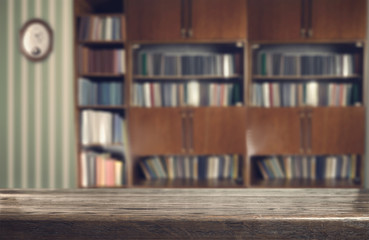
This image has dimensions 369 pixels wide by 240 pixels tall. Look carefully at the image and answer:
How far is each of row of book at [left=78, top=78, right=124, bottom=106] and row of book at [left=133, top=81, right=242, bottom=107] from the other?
0.16 meters

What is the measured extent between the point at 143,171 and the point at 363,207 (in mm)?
2861

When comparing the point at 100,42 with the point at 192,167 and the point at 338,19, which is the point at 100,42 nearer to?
the point at 192,167

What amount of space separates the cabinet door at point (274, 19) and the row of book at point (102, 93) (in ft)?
4.35

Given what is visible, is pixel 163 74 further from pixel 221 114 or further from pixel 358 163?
pixel 358 163

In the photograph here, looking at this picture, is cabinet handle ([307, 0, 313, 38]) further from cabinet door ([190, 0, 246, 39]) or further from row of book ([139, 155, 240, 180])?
row of book ([139, 155, 240, 180])

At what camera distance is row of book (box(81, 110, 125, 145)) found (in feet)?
11.6

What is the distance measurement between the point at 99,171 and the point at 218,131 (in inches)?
45.6

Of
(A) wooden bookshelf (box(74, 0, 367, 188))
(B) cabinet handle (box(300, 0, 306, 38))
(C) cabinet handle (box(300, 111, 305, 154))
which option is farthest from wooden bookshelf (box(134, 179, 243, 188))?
(B) cabinet handle (box(300, 0, 306, 38))

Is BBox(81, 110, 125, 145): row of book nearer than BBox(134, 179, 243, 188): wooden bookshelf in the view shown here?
No

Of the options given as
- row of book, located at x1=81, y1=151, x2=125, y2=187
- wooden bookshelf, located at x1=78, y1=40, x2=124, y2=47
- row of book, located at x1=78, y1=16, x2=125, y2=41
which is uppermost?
row of book, located at x1=78, y1=16, x2=125, y2=41

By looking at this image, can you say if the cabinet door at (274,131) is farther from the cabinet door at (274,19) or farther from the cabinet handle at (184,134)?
the cabinet door at (274,19)

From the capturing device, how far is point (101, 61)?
11.7 feet

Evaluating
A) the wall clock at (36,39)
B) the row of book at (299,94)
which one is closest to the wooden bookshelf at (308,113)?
the row of book at (299,94)

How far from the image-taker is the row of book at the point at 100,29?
3521 millimetres
